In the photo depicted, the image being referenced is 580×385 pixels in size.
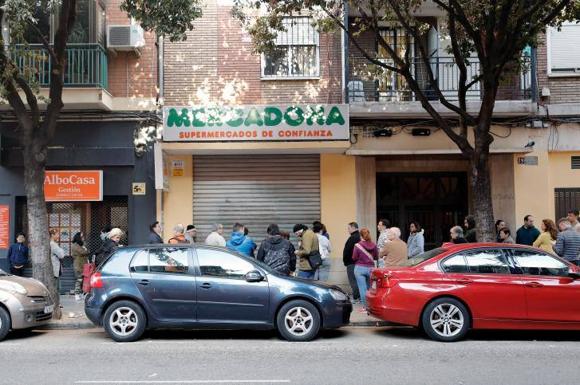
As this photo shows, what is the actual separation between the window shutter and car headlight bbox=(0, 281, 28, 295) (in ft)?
42.9

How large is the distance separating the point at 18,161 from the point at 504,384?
12.1 meters

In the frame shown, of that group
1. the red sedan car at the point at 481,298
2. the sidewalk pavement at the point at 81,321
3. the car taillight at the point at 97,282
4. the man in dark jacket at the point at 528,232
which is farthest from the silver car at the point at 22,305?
the man in dark jacket at the point at 528,232

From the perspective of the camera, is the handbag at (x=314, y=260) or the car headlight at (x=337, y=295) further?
the handbag at (x=314, y=260)

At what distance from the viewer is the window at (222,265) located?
9320mm

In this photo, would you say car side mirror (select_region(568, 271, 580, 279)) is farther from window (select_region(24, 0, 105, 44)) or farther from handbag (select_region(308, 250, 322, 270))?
window (select_region(24, 0, 105, 44))

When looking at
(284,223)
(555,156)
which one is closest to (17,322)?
(284,223)

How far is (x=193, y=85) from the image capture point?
49.2 feet

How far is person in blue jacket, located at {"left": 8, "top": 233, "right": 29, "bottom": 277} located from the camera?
13.2 meters

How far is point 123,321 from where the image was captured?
9.27m

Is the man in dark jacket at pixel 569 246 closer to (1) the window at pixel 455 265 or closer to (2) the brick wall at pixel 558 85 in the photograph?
(1) the window at pixel 455 265

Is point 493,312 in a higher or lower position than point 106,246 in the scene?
lower

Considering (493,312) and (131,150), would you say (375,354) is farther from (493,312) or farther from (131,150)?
(131,150)

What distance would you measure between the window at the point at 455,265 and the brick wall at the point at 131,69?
8.77m

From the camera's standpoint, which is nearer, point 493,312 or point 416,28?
point 493,312
